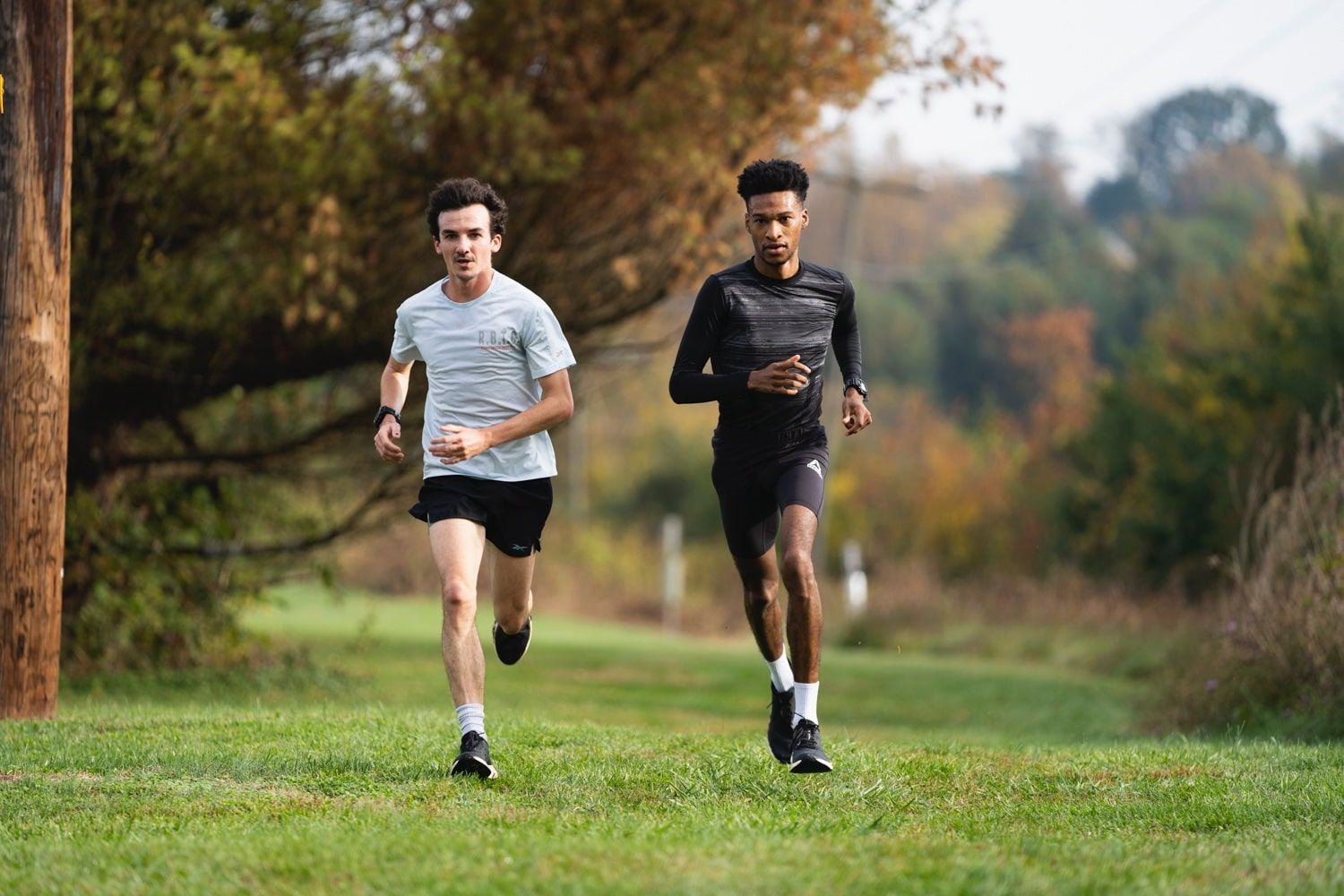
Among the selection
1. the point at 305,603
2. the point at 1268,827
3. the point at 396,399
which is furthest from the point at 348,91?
the point at 305,603

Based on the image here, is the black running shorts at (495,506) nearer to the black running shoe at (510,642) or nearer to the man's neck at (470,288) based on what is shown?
the black running shoe at (510,642)

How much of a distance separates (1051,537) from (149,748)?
34187mm

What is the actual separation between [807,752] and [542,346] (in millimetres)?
2114

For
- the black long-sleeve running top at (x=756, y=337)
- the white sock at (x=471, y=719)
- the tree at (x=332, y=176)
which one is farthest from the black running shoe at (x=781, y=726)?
the tree at (x=332, y=176)

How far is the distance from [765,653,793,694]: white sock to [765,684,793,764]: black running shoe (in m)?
0.02

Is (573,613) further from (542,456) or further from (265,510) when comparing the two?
(542,456)

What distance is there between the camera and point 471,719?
7.27m

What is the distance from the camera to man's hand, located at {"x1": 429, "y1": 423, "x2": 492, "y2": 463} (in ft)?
24.0

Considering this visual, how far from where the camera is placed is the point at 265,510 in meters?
17.6

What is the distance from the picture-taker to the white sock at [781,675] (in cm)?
802

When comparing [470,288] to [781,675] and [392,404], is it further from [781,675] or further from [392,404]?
[781,675]

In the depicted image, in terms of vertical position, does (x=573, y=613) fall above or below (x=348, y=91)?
below

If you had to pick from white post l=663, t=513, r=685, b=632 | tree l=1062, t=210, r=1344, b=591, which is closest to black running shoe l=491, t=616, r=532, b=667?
tree l=1062, t=210, r=1344, b=591

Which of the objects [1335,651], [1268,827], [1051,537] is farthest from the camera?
[1051,537]
